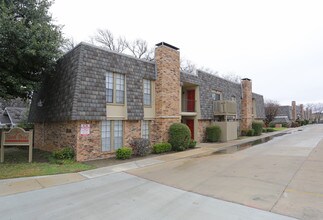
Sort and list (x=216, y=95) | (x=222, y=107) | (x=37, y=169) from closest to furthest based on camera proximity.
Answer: (x=37, y=169), (x=222, y=107), (x=216, y=95)

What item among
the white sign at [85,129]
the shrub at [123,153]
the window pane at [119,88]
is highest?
the window pane at [119,88]

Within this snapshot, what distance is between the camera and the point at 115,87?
1373cm

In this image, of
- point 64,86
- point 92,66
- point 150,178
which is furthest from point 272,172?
point 64,86

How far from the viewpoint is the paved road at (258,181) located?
5.73 meters

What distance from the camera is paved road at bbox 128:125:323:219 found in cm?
573

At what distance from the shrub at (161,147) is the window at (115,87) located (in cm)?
356

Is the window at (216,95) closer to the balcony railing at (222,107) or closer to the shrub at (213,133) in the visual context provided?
the balcony railing at (222,107)

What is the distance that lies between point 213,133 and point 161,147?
26.1 feet

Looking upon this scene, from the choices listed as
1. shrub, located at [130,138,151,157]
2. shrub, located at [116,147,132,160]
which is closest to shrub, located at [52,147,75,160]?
shrub, located at [116,147,132,160]

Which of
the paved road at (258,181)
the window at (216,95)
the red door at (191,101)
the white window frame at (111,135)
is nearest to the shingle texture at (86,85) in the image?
the white window frame at (111,135)

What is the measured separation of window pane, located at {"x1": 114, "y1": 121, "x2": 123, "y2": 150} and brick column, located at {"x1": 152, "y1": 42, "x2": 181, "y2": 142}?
2.75 m

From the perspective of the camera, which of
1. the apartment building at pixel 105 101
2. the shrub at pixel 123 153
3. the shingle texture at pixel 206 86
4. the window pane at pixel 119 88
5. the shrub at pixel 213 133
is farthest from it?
the shrub at pixel 213 133

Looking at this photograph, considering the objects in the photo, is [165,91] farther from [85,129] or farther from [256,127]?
[256,127]

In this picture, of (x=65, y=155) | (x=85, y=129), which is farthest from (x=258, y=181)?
(x=65, y=155)
